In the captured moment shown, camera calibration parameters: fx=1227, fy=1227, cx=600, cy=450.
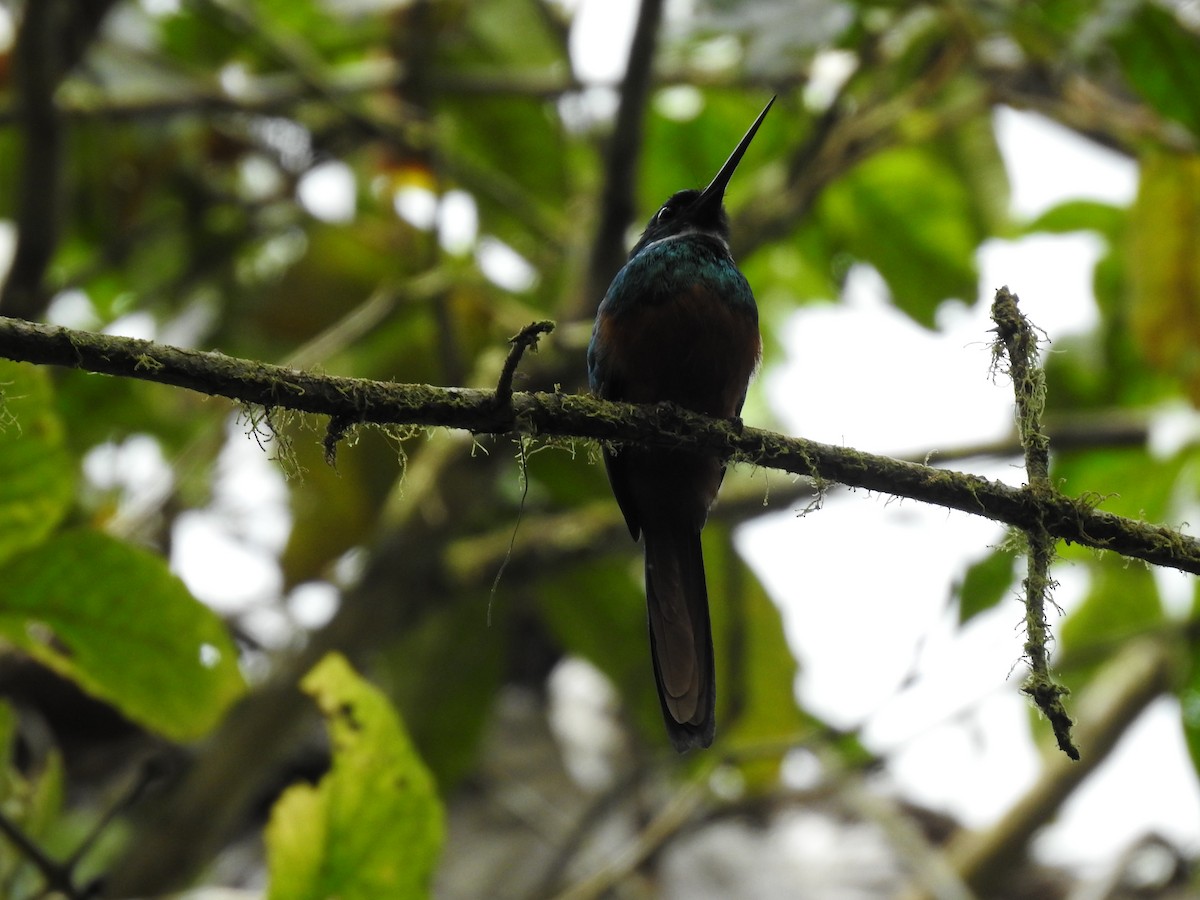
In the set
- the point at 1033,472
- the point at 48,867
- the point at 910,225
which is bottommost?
the point at 48,867

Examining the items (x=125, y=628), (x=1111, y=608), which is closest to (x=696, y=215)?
(x=125, y=628)

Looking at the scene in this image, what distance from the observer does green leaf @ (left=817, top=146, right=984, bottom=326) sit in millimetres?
3938

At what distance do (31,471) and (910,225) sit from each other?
A: 9.50 ft

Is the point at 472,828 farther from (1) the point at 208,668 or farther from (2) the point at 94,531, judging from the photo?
(2) the point at 94,531

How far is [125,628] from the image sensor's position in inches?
86.4

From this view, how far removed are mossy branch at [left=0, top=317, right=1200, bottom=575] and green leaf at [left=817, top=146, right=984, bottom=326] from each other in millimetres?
2116

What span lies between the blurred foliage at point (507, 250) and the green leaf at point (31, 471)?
504mm

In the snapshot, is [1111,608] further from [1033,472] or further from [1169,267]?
[1033,472]

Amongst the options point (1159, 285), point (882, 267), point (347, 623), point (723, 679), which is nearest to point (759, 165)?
point (882, 267)

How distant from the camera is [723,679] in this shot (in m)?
3.52

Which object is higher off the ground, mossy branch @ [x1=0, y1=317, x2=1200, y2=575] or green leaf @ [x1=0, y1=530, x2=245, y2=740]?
mossy branch @ [x1=0, y1=317, x2=1200, y2=575]

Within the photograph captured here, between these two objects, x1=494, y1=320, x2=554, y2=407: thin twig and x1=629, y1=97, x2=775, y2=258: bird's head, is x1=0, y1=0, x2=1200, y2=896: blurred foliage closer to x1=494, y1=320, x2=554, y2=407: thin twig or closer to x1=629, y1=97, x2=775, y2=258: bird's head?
x1=629, y1=97, x2=775, y2=258: bird's head

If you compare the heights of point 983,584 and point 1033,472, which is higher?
point 983,584

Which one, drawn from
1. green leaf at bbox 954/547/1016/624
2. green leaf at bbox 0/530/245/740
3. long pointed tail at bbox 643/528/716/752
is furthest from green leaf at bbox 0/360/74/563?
green leaf at bbox 954/547/1016/624
